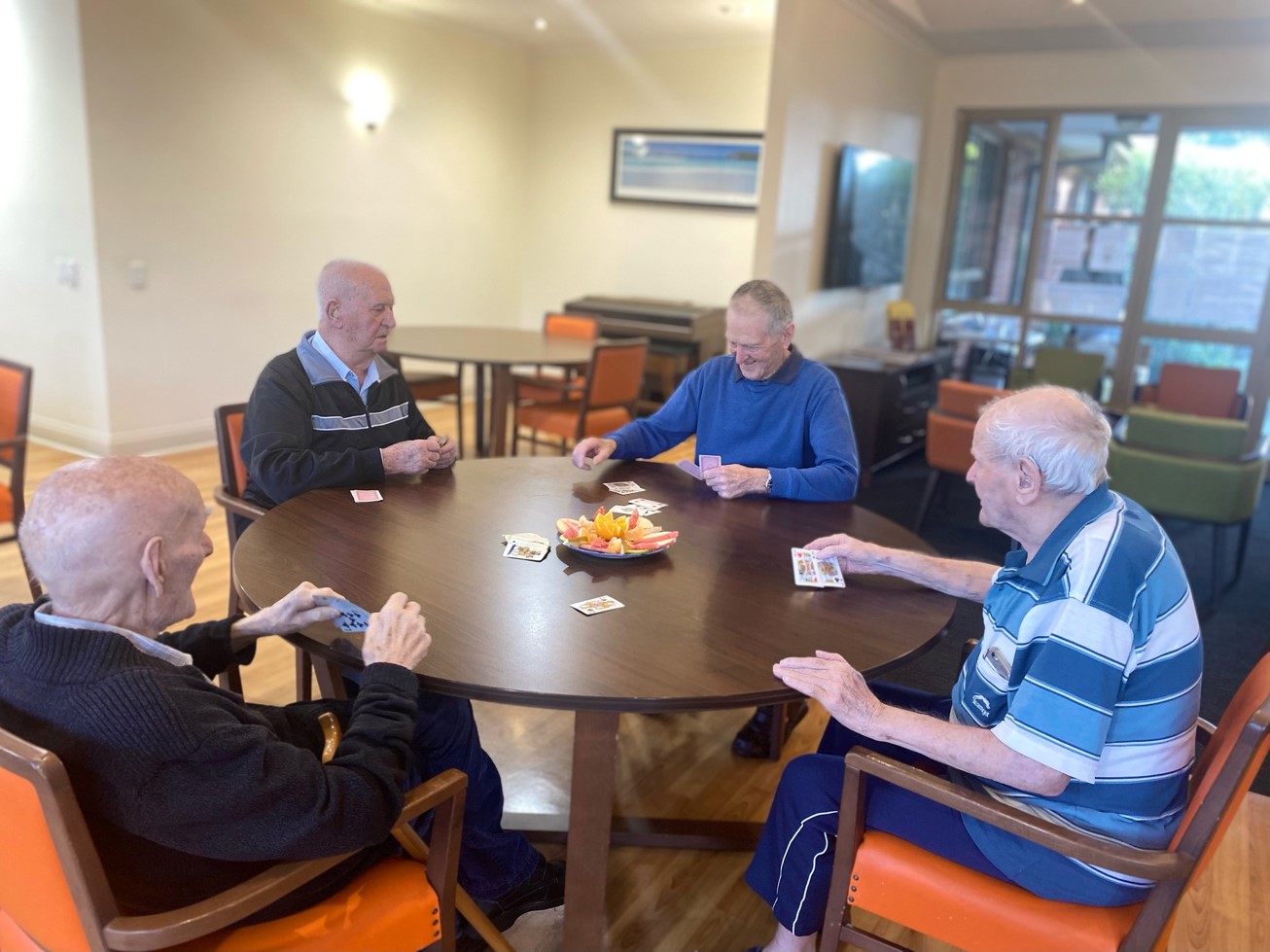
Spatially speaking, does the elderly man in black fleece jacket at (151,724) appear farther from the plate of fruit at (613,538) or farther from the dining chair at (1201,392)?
the dining chair at (1201,392)

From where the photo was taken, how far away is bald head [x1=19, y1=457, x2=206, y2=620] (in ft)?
3.50

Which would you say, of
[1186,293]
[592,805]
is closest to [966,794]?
[592,805]

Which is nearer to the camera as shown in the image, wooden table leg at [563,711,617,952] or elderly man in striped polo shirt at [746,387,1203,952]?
elderly man in striped polo shirt at [746,387,1203,952]

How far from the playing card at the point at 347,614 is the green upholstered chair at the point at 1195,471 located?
3839 millimetres

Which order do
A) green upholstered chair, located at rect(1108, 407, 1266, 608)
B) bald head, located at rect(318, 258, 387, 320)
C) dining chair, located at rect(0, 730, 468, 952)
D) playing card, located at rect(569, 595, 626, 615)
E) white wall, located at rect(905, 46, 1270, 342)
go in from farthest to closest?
white wall, located at rect(905, 46, 1270, 342)
green upholstered chair, located at rect(1108, 407, 1266, 608)
bald head, located at rect(318, 258, 387, 320)
playing card, located at rect(569, 595, 626, 615)
dining chair, located at rect(0, 730, 468, 952)

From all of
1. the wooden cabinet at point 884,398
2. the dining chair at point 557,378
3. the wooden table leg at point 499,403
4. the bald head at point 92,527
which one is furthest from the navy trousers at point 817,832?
the wooden cabinet at point 884,398

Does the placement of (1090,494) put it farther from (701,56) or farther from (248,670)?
(701,56)

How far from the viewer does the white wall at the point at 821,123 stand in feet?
16.2

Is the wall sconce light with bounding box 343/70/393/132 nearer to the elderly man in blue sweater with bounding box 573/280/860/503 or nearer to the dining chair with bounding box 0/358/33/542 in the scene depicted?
the dining chair with bounding box 0/358/33/542

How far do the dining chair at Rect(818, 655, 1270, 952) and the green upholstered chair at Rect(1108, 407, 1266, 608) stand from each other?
9.85ft

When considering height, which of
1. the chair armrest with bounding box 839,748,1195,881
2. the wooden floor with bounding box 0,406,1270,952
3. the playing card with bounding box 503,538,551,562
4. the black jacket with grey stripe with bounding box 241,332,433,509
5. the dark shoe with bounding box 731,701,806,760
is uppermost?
the black jacket with grey stripe with bounding box 241,332,433,509

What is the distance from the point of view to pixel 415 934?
4.22 feet

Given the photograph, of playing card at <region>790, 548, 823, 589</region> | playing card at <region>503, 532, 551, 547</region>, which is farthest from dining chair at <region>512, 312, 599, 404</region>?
playing card at <region>790, 548, 823, 589</region>

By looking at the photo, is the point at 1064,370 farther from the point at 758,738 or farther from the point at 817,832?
the point at 817,832
